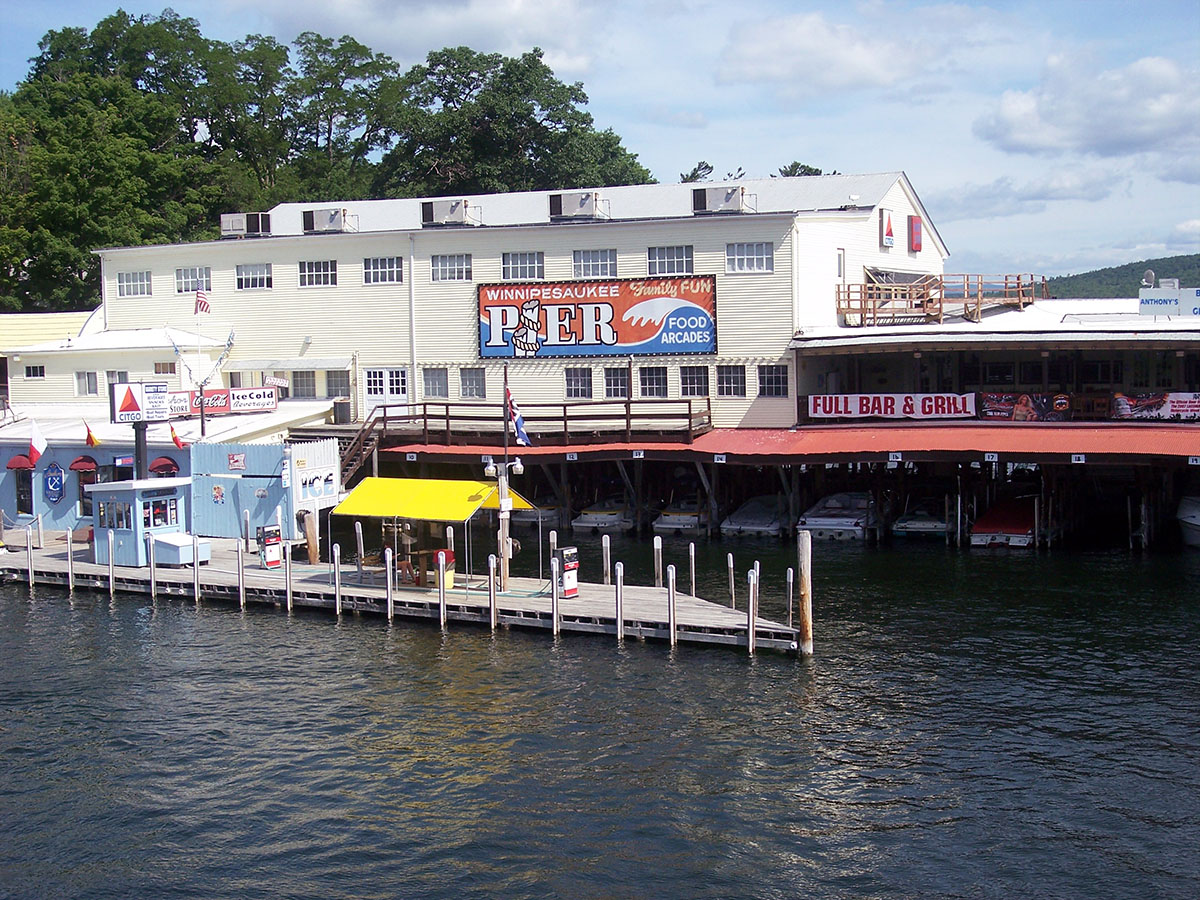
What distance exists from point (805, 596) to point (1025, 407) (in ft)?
64.0

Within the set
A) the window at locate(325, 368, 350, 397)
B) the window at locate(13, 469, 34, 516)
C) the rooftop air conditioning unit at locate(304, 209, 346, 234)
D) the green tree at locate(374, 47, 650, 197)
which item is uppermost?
the green tree at locate(374, 47, 650, 197)

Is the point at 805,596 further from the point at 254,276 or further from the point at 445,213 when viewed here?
the point at 254,276

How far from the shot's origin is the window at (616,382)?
51.0 metres

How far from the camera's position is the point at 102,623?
1380 inches

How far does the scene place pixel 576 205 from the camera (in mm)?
53969

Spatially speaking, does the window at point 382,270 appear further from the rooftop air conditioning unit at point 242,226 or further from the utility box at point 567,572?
the utility box at point 567,572

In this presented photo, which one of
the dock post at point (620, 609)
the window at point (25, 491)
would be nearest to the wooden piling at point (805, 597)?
the dock post at point (620, 609)

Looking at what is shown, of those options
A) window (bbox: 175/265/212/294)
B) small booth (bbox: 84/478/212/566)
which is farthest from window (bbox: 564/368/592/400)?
window (bbox: 175/265/212/294)

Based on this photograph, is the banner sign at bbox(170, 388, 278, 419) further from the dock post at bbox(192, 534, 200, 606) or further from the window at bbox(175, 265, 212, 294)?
the window at bbox(175, 265, 212, 294)

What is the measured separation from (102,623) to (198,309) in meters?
20.8

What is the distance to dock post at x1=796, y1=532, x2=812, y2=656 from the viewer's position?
96.6 ft

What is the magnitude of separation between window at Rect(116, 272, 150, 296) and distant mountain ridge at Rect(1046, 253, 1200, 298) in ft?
399

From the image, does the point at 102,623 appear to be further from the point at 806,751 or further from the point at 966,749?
the point at 966,749

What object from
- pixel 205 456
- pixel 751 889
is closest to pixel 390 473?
pixel 205 456
